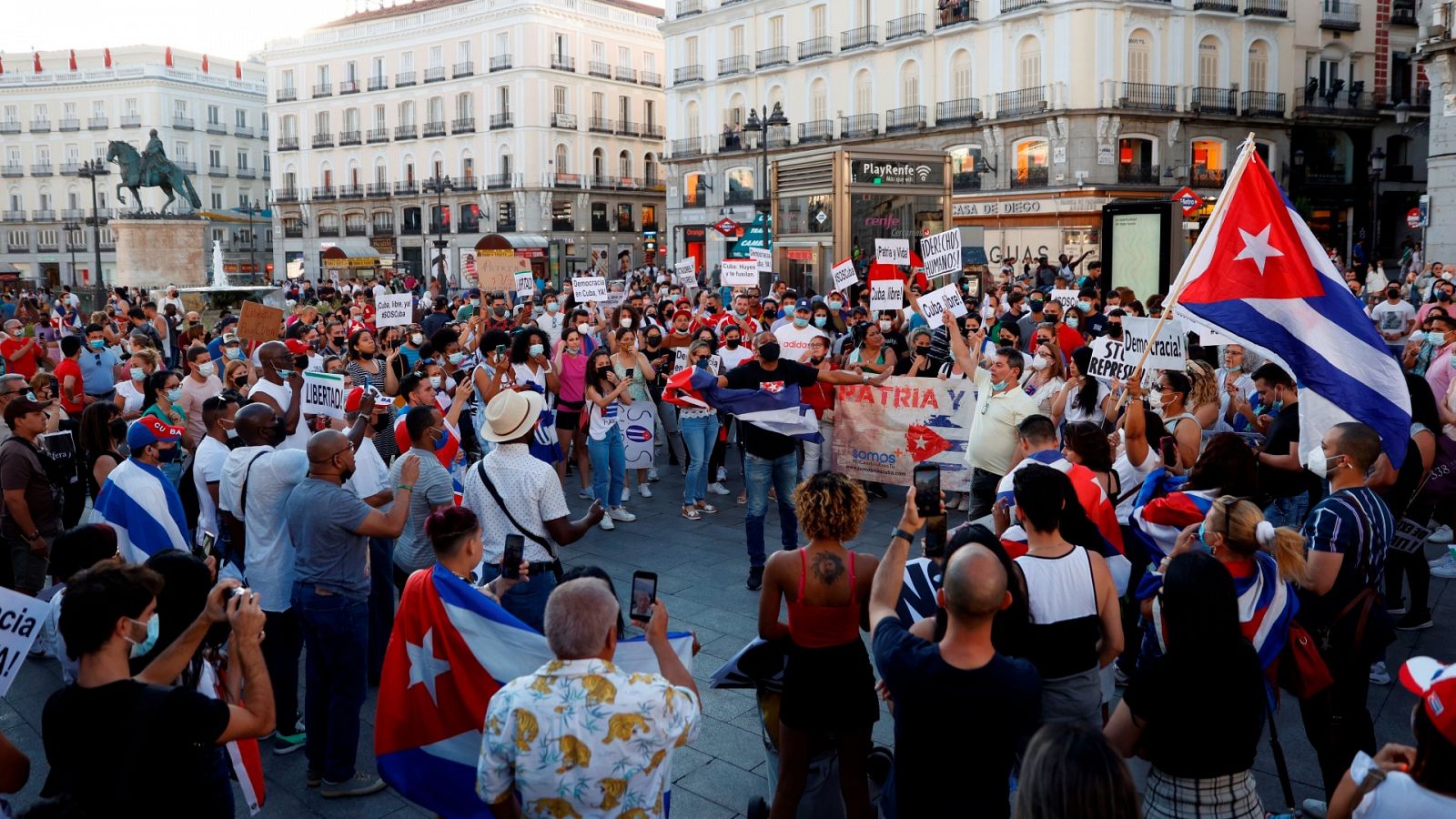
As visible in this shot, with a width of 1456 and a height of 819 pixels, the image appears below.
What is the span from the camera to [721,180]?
46.5 meters

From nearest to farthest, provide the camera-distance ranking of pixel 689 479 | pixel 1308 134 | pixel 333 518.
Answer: pixel 333 518 → pixel 689 479 → pixel 1308 134

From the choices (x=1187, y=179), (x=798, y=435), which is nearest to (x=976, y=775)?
(x=798, y=435)

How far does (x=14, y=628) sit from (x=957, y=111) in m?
36.6

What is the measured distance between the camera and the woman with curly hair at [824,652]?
4.05 m

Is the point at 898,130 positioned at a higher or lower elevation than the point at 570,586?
higher

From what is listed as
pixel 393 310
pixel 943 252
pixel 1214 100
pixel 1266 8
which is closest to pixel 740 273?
pixel 943 252

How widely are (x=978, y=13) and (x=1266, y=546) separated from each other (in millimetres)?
35560

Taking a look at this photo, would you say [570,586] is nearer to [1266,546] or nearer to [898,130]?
[1266,546]

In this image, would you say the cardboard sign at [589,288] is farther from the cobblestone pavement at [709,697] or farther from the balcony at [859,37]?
the balcony at [859,37]

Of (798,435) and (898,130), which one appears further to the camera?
(898,130)

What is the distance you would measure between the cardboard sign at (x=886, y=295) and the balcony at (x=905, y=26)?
2832 centimetres

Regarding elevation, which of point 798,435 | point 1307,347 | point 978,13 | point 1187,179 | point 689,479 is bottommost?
point 689,479

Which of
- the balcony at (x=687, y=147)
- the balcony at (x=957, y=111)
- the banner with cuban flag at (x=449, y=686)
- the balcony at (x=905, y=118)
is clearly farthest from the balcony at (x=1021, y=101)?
the banner with cuban flag at (x=449, y=686)

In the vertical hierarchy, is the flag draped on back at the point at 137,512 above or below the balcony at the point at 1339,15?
below
